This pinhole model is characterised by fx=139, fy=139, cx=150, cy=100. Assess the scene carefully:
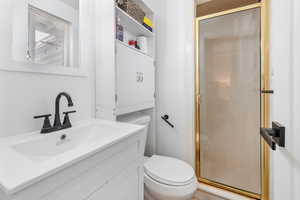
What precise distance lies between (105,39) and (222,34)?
3.93 ft

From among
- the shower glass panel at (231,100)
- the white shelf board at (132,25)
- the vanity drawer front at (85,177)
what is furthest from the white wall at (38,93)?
the shower glass panel at (231,100)

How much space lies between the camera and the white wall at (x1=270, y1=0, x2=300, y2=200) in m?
0.38

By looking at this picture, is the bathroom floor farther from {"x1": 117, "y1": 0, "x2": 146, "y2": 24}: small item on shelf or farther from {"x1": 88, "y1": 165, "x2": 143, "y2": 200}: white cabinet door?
{"x1": 117, "y1": 0, "x2": 146, "y2": 24}: small item on shelf

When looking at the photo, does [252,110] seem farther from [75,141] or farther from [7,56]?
[7,56]

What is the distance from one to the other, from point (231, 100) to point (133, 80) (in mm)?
1024

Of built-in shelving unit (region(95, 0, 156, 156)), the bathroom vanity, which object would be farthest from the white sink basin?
built-in shelving unit (region(95, 0, 156, 156))

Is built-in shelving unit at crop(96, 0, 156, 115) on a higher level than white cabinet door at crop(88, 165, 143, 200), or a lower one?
higher

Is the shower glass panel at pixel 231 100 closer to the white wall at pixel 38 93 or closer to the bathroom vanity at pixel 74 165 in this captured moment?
the bathroom vanity at pixel 74 165

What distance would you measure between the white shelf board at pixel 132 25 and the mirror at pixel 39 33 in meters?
0.32

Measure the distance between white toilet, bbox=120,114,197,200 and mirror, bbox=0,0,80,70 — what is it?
991mm

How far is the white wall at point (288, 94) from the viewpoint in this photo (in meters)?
0.38

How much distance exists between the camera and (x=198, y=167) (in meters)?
1.57

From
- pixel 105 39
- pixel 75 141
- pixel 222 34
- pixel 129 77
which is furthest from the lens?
pixel 222 34

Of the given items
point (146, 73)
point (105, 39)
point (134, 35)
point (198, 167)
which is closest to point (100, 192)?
point (105, 39)
